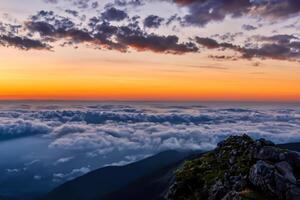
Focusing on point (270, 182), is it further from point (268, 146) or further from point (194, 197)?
point (194, 197)

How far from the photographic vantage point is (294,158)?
139 ft

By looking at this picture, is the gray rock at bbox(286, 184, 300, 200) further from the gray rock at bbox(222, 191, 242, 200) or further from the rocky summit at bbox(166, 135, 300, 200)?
the gray rock at bbox(222, 191, 242, 200)

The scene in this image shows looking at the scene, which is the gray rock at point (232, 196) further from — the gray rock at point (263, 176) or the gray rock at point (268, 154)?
the gray rock at point (268, 154)

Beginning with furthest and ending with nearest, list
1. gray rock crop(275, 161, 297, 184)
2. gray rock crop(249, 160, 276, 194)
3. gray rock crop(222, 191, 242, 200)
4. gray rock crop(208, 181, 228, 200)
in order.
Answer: gray rock crop(208, 181, 228, 200) → gray rock crop(275, 161, 297, 184) → gray rock crop(249, 160, 276, 194) → gray rock crop(222, 191, 242, 200)

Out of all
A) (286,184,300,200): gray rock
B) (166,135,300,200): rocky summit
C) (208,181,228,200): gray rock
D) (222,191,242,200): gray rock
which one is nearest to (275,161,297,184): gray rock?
(166,135,300,200): rocky summit

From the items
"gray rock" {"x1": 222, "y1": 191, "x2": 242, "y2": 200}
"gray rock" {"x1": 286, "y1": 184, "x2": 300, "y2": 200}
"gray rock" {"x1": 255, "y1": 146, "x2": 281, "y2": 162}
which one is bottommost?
"gray rock" {"x1": 222, "y1": 191, "x2": 242, "y2": 200}

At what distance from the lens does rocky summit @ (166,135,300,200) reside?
38.2m

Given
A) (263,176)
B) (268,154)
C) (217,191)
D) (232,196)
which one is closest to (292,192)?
(263,176)

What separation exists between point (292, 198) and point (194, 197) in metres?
12.1

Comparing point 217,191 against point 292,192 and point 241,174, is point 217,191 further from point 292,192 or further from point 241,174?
point 292,192

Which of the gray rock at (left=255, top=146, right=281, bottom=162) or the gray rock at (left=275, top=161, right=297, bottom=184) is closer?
the gray rock at (left=275, top=161, right=297, bottom=184)

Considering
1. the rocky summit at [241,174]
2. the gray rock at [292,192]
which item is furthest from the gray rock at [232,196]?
the gray rock at [292,192]

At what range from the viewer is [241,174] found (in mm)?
42500

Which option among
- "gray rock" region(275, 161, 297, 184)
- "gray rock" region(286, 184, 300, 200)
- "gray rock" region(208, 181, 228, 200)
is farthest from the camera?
"gray rock" region(208, 181, 228, 200)
